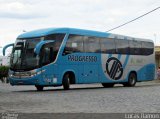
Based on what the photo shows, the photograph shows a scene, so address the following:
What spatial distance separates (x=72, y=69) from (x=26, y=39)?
121 inches

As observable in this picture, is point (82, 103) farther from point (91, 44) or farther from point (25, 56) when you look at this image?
point (91, 44)

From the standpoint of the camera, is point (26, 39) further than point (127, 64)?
No

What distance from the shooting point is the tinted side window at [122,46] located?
3149 cm

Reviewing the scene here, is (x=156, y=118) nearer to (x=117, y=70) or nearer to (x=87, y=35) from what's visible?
(x=87, y=35)

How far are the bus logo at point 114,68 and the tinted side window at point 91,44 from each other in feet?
5.10

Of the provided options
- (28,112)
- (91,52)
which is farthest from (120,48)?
(28,112)

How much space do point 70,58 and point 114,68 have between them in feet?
16.2

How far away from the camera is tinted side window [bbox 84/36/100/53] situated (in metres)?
28.4

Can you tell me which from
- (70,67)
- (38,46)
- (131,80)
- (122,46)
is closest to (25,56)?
(38,46)

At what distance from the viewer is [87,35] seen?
94.2 feet

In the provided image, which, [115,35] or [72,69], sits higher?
[115,35]

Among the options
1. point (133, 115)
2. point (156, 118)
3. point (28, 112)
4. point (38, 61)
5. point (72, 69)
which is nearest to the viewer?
point (156, 118)

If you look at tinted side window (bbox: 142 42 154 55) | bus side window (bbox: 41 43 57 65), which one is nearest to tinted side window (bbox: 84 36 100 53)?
bus side window (bbox: 41 43 57 65)

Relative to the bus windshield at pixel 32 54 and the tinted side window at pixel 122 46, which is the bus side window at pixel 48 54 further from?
the tinted side window at pixel 122 46
